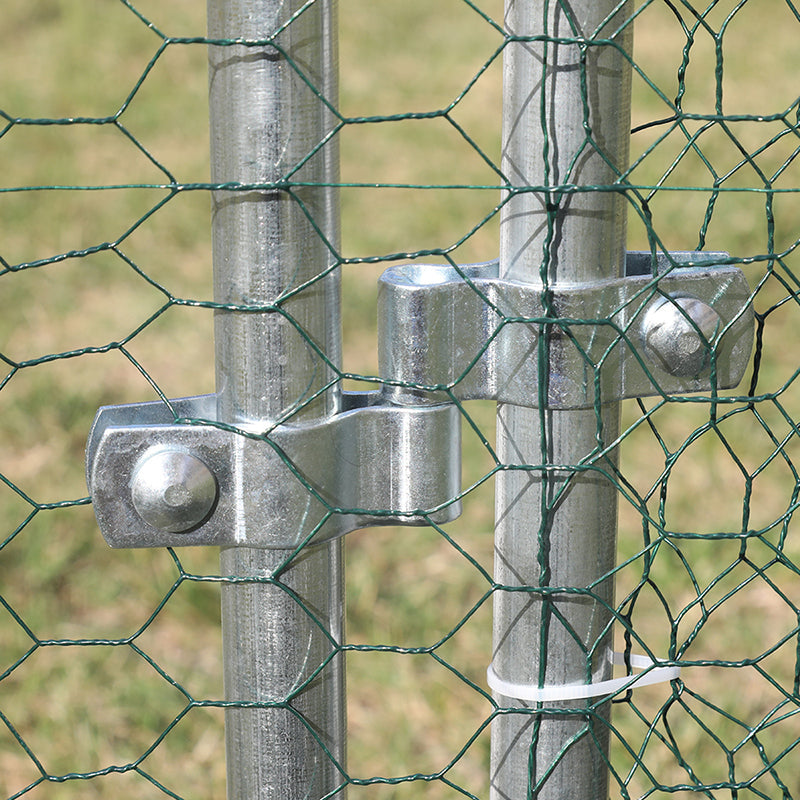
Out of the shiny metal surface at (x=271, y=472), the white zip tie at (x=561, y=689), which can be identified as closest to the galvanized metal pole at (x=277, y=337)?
the shiny metal surface at (x=271, y=472)

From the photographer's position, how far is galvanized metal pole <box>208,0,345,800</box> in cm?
73

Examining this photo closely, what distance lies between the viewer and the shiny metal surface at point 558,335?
80 centimetres

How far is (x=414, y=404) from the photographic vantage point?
816 millimetres

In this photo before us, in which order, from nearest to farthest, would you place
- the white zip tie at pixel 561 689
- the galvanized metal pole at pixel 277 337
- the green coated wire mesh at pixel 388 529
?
the galvanized metal pole at pixel 277 337 < the white zip tie at pixel 561 689 < the green coated wire mesh at pixel 388 529

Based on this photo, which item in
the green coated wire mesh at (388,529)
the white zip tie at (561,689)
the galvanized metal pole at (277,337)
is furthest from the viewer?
the green coated wire mesh at (388,529)

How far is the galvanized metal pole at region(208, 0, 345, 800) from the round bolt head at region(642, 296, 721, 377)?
0.72ft

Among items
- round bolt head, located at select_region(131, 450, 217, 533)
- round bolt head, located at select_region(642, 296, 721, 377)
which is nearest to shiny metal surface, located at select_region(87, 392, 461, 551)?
round bolt head, located at select_region(131, 450, 217, 533)

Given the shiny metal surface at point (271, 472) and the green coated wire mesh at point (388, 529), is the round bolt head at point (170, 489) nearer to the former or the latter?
the shiny metal surface at point (271, 472)

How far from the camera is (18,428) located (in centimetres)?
259

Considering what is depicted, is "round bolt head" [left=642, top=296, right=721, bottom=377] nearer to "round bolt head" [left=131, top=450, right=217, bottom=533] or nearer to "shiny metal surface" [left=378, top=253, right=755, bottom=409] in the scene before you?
"shiny metal surface" [left=378, top=253, right=755, bottom=409]

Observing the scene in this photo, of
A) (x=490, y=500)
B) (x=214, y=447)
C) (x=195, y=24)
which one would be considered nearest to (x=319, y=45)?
(x=214, y=447)

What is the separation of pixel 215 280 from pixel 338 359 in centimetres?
10

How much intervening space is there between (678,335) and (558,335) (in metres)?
0.08

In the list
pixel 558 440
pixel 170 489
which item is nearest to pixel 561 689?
pixel 558 440
